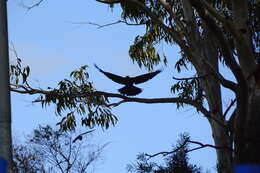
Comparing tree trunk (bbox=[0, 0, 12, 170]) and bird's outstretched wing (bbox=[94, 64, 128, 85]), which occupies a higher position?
bird's outstretched wing (bbox=[94, 64, 128, 85])

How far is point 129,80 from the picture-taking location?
8562 mm

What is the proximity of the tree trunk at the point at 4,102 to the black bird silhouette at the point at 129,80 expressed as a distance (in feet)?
14.3

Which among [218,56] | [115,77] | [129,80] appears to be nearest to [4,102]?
[115,77]

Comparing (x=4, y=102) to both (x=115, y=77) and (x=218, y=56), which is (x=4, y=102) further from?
(x=218, y=56)

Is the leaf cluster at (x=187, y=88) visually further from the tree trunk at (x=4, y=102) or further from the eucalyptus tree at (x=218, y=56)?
the tree trunk at (x=4, y=102)

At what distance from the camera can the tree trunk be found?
364 cm

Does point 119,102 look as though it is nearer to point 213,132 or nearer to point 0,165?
point 213,132

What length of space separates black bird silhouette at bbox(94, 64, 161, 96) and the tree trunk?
4.36 metres

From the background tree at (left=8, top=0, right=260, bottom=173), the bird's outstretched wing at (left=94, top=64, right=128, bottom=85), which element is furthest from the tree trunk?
the bird's outstretched wing at (left=94, top=64, right=128, bottom=85)

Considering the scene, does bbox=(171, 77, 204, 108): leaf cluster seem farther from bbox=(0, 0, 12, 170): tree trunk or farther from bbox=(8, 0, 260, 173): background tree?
bbox=(0, 0, 12, 170): tree trunk

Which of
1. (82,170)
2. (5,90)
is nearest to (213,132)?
(5,90)

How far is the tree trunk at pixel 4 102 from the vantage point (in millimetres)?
3640

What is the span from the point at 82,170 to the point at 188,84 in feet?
23.1

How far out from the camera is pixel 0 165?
9.87 feet
